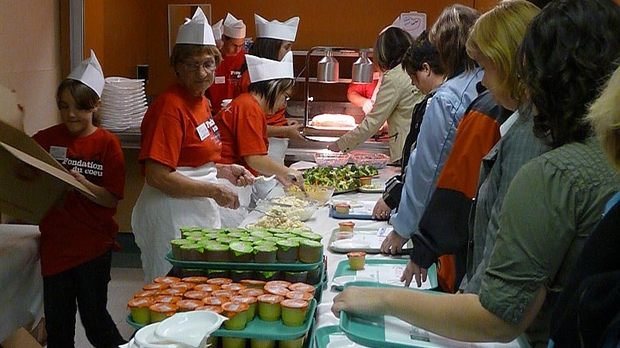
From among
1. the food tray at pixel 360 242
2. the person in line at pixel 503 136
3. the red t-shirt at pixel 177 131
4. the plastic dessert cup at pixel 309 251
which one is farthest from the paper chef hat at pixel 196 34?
the person in line at pixel 503 136

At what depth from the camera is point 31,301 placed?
2539 mm

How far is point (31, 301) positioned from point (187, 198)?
2.27 ft

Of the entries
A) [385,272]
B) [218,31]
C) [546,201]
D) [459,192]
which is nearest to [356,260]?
[385,272]

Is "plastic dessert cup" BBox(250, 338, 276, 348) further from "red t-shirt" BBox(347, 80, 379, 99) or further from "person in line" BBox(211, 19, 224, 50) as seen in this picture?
"person in line" BBox(211, 19, 224, 50)

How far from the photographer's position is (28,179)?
2.24 meters

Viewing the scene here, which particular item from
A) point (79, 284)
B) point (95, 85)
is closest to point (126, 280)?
point (79, 284)

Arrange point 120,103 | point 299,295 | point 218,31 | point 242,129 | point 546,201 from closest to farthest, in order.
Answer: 1. point 546,201
2. point 299,295
3. point 242,129
4. point 120,103
5. point 218,31

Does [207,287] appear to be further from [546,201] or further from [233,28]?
[233,28]

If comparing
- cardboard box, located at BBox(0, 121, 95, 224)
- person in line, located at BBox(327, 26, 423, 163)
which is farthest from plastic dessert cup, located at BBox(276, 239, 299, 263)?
person in line, located at BBox(327, 26, 423, 163)

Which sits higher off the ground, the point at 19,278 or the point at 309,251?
the point at 309,251

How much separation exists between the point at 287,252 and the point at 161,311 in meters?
0.40

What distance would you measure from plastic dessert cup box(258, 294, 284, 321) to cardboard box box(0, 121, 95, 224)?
0.89 m

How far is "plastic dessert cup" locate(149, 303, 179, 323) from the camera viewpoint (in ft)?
4.54

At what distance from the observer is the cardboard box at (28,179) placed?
205 cm
